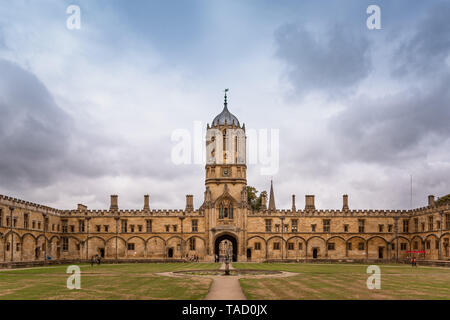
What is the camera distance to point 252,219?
6912cm

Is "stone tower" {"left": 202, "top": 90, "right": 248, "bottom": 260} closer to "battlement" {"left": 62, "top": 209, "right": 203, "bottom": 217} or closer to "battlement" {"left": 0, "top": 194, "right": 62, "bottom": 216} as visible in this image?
"battlement" {"left": 62, "top": 209, "right": 203, "bottom": 217}

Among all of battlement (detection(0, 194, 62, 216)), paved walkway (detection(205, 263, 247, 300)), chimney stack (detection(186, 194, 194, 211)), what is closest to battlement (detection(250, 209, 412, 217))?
chimney stack (detection(186, 194, 194, 211))

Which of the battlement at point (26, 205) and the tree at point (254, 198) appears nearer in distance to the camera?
the battlement at point (26, 205)

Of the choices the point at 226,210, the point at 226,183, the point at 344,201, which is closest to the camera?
the point at 226,210

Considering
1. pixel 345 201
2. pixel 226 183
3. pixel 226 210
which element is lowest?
pixel 226 210

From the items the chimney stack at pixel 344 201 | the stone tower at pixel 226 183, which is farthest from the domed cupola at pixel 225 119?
the chimney stack at pixel 344 201

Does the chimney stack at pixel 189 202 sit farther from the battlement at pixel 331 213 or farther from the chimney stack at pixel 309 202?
the chimney stack at pixel 309 202

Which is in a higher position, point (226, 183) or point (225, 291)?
point (226, 183)

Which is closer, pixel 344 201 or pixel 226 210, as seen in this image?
pixel 226 210

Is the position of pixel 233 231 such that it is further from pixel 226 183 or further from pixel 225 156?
pixel 225 156

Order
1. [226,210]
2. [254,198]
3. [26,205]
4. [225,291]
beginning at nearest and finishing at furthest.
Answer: [225,291]
[26,205]
[226,210]
[254,198]

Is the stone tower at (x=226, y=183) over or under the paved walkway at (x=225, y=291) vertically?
over

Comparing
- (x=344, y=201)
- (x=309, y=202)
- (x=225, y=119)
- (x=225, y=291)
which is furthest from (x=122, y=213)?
(x=225, y=291)
